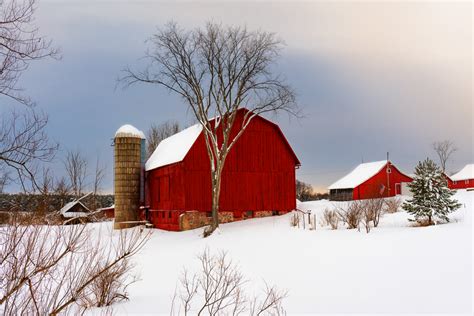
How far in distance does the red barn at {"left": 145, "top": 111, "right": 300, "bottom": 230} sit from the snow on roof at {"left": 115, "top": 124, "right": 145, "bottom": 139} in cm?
351

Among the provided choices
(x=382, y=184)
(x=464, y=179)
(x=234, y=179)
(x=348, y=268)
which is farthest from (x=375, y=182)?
(x=348, y=268)

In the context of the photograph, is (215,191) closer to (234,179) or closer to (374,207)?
(234,179)

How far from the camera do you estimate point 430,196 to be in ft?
60.1

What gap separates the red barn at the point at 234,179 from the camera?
25750 mm

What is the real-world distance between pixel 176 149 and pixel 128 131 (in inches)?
201

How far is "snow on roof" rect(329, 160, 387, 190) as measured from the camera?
4550 centimetres

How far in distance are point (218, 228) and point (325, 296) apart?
13597 mm

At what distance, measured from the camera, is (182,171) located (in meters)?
25.7

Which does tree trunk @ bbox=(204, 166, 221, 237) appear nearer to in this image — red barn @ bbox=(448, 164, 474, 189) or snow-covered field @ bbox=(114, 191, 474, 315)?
snow-covered field @ bbox=(114, 191, 474, 315)

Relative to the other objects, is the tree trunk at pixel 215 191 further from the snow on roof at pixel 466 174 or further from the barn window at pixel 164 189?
the snow on roof at pixel 466 174

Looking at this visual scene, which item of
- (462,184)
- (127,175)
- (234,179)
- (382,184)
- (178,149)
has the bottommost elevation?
(462,184)

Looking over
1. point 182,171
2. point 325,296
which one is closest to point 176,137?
point 182,171

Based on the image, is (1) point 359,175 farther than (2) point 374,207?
Yes

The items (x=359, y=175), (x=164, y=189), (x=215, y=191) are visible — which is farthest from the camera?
(x=359, y=175)
